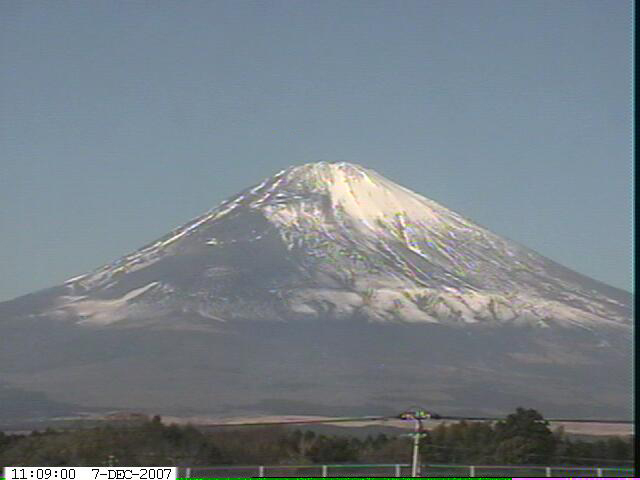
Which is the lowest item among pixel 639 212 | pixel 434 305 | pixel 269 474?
pixel 269 474

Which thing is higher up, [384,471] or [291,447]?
[291,447]

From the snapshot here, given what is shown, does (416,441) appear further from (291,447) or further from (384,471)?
(291,447)

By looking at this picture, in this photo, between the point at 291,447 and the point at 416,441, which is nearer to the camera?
the point at 416,441

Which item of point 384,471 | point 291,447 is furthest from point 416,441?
point 291,447

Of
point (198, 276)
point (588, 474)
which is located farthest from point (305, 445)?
point (198, 276)

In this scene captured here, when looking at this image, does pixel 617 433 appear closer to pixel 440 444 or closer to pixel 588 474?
pixel 440 444
